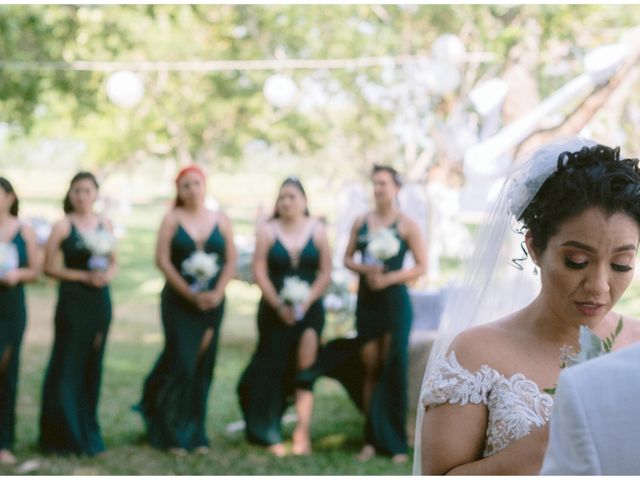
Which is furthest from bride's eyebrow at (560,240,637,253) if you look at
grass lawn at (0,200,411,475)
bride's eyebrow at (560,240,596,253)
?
grass lawn at (0,200,411,475)

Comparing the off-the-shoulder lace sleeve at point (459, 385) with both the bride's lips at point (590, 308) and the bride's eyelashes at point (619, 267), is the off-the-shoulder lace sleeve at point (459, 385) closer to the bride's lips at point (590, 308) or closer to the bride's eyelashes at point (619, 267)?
the bride's lips at point (590, 308)

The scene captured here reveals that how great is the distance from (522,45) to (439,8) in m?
7.32

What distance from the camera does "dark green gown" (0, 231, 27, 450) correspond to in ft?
20.2

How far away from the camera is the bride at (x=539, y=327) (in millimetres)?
2033

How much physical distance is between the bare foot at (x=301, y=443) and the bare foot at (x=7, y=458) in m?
1.97

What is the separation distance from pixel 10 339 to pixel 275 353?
6.36 feet

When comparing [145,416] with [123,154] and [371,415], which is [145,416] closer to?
[371,415]

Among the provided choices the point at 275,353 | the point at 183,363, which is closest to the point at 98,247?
the point at 183,363

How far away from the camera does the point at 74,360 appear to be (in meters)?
6.49

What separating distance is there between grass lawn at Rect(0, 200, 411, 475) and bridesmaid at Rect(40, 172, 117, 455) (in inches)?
7.9

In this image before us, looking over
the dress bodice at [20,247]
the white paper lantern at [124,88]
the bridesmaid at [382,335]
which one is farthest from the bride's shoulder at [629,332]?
the white paper lantern at [124,88]

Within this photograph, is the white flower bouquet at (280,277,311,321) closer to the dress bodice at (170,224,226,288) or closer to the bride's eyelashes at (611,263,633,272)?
the dress bodice at (170,224,226,288)

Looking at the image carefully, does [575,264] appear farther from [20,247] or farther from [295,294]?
[20,247]

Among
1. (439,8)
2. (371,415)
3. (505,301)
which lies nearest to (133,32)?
(439,8)
